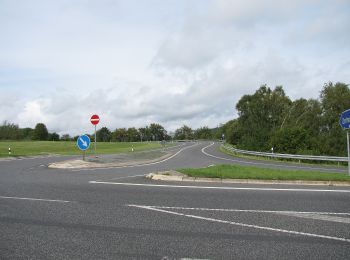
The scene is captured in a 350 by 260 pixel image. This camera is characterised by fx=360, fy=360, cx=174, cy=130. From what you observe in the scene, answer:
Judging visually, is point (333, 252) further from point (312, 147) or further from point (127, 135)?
point (127, 135)

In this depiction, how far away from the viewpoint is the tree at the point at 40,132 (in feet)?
464

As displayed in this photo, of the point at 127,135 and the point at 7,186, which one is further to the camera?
the point at 127,135

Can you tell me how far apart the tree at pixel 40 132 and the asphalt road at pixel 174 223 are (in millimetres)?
139584

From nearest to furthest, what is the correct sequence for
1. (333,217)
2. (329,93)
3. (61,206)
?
(333,217) < (61,206) < (329,93)

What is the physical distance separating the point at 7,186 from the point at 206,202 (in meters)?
6.64

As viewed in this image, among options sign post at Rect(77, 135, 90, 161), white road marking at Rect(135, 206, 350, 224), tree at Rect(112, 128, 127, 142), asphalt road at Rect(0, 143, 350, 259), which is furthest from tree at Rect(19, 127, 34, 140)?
white road marking at Rect(135, 206, 350, 224)

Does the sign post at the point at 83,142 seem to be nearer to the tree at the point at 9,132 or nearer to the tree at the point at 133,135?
the tree at the point at 9,132

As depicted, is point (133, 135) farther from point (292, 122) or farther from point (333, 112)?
point (333, 112)

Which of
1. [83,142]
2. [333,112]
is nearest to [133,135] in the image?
[333,112]

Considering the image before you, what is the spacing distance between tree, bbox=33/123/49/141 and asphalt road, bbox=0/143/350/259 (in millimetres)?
139584

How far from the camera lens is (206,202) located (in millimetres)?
8547

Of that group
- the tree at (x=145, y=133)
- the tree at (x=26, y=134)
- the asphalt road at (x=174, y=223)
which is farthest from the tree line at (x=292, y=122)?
the tree at (x=145, y=133)

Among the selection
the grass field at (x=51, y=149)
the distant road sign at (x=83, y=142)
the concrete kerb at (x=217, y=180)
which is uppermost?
the distant road sign at (x=83, y=142)

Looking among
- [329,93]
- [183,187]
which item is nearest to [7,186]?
[183,187]
